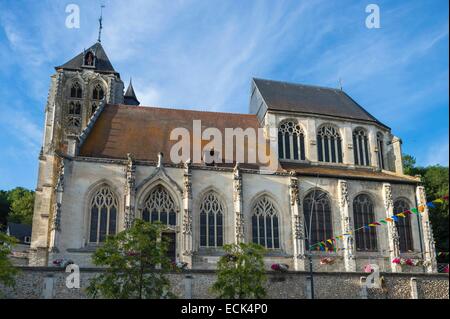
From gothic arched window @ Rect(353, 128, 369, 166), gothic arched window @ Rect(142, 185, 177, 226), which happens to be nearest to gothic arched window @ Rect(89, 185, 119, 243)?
gothic arched window @ Rect(142, 185, 177, 226)

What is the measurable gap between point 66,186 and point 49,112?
1246 cm

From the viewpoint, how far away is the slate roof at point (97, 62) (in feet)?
137

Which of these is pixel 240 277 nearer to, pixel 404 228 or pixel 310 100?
pixel 404 228

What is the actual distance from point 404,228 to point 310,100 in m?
11.8

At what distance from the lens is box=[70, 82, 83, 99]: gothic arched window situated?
134 feet

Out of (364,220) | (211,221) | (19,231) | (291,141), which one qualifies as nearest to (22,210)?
(19,231)

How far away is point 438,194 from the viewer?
1572 inches

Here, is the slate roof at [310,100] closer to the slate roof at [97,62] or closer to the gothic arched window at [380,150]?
the gothic arched window at [380,150]

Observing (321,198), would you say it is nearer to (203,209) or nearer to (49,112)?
(203,209)

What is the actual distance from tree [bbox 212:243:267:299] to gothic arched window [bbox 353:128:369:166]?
17412 mm

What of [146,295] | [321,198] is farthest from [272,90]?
[146,295]
